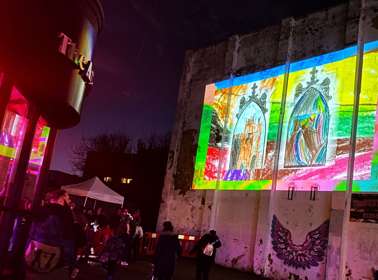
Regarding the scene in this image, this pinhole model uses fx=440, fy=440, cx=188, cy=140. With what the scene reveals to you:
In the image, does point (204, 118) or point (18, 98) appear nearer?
point (18, 98)

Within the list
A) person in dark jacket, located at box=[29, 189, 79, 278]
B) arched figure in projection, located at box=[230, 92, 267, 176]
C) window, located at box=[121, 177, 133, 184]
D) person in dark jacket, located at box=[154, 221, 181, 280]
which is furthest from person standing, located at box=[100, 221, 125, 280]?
window, located at box=[121, 177, 133, 184]

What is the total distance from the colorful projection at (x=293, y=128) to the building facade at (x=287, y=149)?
4 centimetres

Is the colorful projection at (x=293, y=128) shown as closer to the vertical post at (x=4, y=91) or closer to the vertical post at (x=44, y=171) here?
the vertical post at (x=44, y=171)

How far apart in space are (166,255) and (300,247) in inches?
288

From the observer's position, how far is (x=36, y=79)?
5738 mm

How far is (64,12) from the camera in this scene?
18.4 ft

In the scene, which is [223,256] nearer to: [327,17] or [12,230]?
[327,17]

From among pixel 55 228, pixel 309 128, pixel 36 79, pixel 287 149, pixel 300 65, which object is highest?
pixel 300 65

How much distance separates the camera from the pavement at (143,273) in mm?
11148

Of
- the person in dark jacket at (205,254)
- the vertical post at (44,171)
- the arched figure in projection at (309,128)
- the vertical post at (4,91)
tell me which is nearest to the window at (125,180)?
the arched figure in projection at (309,128)

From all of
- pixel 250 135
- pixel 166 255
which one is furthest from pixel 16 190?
pixel 250 135

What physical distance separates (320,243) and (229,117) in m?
7.17

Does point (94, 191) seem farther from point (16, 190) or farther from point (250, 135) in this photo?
point (16, 190)

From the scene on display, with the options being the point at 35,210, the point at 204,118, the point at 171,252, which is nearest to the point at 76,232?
the point at 35,210
